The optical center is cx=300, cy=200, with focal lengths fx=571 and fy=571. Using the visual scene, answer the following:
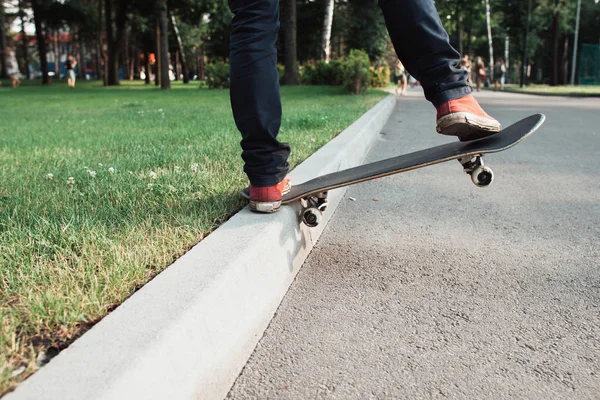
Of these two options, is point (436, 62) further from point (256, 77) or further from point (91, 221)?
point (91, 221)

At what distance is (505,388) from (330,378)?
18.5 inches

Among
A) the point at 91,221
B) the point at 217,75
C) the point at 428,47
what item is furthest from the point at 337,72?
the point at 91,221

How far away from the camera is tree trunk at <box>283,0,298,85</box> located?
81.1 ft

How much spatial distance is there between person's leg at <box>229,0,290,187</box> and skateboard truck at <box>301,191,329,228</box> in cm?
26

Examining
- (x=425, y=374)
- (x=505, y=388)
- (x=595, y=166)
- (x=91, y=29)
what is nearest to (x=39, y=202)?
(x=425, y=374)

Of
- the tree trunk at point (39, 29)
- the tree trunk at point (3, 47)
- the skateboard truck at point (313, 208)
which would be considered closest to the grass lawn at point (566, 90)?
the skateboard truck at point (313, 208)

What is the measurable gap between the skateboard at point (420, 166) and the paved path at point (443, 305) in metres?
0.28

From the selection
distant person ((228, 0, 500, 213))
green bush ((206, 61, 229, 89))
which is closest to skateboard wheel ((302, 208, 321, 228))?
distant person ((228, 0, 500, 213))

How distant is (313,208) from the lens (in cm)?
257

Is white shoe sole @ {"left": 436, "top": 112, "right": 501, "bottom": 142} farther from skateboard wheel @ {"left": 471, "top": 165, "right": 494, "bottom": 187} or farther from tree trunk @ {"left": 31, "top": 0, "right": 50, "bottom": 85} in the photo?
tree trunk @ {"left": 31, "top": 0, "right": 50, "bottom": 85}

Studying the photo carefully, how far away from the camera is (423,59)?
8.16 feet

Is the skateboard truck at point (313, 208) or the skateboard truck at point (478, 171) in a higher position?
the skateboard truck at point (478, 171)

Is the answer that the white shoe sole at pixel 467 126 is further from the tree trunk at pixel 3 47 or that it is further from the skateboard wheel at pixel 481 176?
Result: the tree trunk at pixel 3 47

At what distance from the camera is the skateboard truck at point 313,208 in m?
2.55
